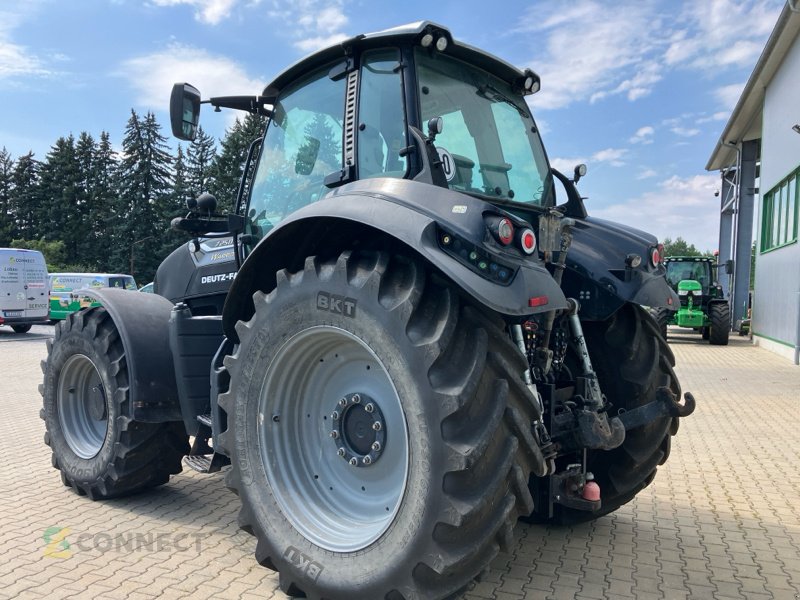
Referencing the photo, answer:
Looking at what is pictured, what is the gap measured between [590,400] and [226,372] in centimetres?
193

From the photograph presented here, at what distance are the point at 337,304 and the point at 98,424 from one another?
9.86ft

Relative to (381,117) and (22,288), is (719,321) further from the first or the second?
(22,288)

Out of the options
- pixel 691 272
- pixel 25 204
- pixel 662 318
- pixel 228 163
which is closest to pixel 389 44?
pixel 662 318

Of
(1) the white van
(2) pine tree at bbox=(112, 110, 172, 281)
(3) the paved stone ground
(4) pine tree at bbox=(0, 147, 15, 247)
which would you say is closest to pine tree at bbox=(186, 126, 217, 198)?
(2) pine tree at bbox=(112, 110, 172, 281)

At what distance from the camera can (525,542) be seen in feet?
13.1

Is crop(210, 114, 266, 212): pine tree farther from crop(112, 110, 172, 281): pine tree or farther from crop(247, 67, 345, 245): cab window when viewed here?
crop(247, 67, 345, 245): cab window

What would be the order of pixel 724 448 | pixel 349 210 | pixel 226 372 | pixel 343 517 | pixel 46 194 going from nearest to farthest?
pixel 349 210 < pixel 343 517 < pixel 226 372 < pixel 724 448 < pixel 46 194

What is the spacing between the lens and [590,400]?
3.31 meters

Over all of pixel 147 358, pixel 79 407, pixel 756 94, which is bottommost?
pixel 79 407

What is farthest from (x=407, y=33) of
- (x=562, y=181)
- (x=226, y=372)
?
(x=226, y=372)

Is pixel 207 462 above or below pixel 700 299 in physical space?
below

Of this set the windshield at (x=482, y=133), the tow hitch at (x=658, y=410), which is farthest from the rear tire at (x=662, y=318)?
the windshield at (x=482, y=133)

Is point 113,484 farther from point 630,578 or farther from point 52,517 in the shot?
point 630,578

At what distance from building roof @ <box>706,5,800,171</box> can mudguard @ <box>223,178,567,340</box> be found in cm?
1549
